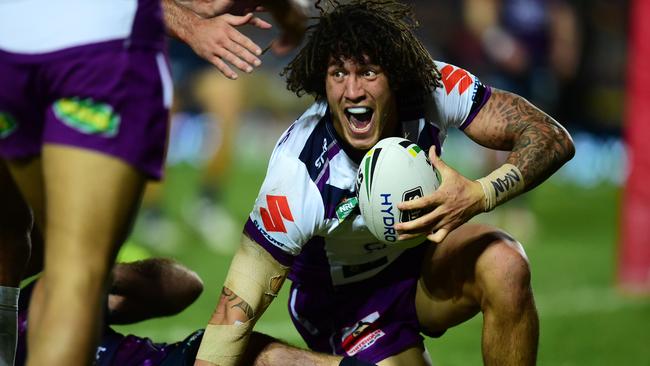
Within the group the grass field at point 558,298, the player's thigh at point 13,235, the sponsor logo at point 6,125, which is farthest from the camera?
the grass field at point 558,298

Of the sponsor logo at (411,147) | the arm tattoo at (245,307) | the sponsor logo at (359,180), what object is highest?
the sponsor logo at (411,147)

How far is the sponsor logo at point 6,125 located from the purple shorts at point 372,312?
1995 mm

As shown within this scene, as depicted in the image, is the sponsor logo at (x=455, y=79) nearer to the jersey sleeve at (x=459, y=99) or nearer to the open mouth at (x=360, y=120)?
the jersey sleeve at (x=459, y=99)

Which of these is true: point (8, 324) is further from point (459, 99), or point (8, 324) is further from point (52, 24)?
point (459, 99)

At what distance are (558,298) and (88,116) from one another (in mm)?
5402

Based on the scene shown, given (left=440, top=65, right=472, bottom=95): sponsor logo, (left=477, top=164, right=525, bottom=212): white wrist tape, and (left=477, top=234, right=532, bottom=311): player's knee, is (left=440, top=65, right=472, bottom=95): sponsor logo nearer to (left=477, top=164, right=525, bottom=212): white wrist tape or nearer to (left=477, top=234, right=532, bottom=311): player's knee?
(left=477, top=164, right=525, bottom=212): white wrist tape

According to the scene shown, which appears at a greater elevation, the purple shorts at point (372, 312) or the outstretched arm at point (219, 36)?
the outstretched arm at point (219, 36)

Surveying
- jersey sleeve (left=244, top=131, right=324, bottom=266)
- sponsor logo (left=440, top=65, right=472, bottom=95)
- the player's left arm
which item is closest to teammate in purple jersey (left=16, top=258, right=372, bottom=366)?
jersey sleeve (left=244, top=131, right=324, bottom=266)

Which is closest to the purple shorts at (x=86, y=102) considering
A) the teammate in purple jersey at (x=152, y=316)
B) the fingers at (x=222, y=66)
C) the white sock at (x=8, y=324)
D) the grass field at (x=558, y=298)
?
the white sock at (x=8, y=324)

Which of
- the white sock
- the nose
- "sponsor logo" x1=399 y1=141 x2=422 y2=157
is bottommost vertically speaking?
the white sock

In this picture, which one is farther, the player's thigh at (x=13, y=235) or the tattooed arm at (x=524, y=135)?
the tattooed arm at (x=524, y=135)

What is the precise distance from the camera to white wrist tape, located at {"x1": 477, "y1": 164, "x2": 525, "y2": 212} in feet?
12.4

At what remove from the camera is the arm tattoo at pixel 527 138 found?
12.9 feet

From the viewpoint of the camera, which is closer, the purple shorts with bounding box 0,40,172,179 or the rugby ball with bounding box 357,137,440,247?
the purple shorts with bounding box 0,40,172,179
